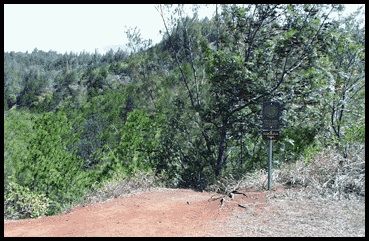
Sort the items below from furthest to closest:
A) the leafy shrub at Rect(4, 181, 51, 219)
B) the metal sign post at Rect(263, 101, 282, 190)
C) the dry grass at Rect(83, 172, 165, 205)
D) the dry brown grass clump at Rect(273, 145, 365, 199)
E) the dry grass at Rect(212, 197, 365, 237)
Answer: the leafy shrub at Rect(4, 181, 51, 219)
the dry grass at Rect(83, 172, 165, 205)
the metal sign post at Rect(263, 101, 282, 190)
the dry brown grass clump at Rect(273, 145, 365, 199)
the dry grass at Rect(212, 197, 365, 237)

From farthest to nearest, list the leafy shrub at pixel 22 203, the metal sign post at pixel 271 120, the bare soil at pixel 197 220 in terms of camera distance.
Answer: the leafy shrub at pixel 22 203 < the metal sign post at pixel 271 120 < the bare soil at pixel 197 220

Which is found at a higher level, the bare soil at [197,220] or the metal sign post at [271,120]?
the metal sign post at [271,120]

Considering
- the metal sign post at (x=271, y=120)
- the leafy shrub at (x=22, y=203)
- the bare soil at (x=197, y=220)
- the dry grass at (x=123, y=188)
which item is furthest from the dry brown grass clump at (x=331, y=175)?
the leafy shrub at (x=22, y=203)

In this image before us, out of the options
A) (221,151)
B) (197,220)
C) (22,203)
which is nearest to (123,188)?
(197,220)

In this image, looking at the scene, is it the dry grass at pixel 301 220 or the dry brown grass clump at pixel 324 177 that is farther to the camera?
the dry brown grass clump at pixel 324 177

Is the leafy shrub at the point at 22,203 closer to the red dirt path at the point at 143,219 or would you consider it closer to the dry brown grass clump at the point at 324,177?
the red dirt path at the point at 143,219

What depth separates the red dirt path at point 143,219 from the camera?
6422 mm

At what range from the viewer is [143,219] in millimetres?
7000

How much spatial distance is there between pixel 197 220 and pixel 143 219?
0.80m

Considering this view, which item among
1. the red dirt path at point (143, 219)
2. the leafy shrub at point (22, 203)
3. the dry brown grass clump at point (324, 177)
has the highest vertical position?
the dry brown grass clump at point (324, 177)

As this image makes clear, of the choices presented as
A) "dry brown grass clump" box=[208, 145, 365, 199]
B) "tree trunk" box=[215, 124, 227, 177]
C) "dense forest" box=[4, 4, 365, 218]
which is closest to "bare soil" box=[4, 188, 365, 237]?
"dry brown grass clump" box=[208, 145, 365, 199]

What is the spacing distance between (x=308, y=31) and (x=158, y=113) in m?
6.03

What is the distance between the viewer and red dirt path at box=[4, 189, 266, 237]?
642cm

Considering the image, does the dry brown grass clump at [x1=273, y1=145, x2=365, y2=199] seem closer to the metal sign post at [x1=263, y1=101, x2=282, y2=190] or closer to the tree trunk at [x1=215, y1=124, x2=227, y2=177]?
the metal sign post at [x1=263, y1=101, x2=282, y2=190]
